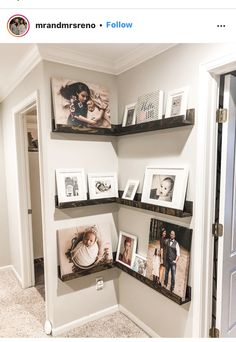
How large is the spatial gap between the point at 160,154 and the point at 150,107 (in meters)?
0.37

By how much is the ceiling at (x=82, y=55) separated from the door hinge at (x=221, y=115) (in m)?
0.59

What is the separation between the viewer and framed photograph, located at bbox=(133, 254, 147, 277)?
1.86 metres

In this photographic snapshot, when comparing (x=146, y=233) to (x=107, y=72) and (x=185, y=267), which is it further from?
(x=107, y=72)

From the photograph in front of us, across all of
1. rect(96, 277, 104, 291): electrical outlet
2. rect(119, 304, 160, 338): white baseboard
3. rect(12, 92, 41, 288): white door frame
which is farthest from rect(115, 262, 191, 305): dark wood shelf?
rect(12, 92, 41, 288): white door frame

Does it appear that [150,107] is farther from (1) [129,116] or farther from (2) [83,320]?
(2) [83,320]

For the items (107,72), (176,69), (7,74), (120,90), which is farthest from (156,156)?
(7,74)

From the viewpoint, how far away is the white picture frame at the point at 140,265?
6.09 feet

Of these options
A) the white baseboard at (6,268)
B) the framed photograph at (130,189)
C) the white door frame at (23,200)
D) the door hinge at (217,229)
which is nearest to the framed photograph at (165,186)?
the framed photograph at (130,189)

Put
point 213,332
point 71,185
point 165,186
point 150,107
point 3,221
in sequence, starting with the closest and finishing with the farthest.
→ point 213,332 < point 165,186 < point 150,107 < point 71,185 < point 3,221

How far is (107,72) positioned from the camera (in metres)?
2.11

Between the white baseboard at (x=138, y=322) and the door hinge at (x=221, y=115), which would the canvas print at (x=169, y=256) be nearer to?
the white baseboard at (x=138, y=322)

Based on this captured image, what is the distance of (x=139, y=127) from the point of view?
5.94 ft

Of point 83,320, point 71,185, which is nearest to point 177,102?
point 71,185
